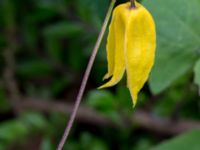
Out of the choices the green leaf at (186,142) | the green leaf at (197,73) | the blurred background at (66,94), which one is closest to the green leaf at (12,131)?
the blurred background at (66,94)

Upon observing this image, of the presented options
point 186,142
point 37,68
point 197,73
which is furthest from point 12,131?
point 197,73

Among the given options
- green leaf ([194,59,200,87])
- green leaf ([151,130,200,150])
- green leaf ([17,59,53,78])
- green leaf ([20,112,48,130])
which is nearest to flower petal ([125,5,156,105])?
green leaf ([194,59,200,87])

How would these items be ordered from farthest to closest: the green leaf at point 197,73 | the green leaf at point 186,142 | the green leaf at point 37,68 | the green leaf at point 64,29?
the green leaf at point 37,68
the green leaf at point 64,29
the green leaf at point 186,142
the green leaf at point 197,73

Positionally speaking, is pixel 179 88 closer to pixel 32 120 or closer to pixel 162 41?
pixel 32 120

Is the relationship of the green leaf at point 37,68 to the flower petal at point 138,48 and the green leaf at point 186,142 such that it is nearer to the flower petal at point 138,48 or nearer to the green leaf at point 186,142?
the green leaf at point 186,142

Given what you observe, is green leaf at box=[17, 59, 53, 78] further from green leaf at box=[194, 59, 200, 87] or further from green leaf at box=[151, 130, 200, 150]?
green leaf at box=[194, 59, 200, 87]
